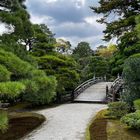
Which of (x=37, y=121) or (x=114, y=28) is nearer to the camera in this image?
(x=37, y=121)

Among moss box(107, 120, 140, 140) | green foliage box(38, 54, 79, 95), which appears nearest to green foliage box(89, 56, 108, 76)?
green foliage box(38, 54, 79, 95)

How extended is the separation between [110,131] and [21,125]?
4.70 metres

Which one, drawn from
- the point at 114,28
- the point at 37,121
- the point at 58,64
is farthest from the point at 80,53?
the point at 37,121

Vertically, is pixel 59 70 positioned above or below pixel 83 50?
below

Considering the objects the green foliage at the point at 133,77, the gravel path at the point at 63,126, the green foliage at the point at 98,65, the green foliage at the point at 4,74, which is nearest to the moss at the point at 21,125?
the gravel path at the point at 63,126

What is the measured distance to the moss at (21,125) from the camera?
13.3 m

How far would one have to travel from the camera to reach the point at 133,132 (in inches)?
489

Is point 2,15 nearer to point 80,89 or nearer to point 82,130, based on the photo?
point 82,130

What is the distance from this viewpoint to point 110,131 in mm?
12969

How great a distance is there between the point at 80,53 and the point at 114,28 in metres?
44.8

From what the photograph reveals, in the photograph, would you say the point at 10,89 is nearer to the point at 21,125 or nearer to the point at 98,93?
the point at 21,125

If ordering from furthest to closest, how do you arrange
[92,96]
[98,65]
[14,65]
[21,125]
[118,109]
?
[98,65] → [92,96] → [118,109] → [21,125] → [14,65]

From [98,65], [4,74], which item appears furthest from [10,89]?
[98,65]

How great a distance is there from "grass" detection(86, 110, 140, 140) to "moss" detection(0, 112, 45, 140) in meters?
2.64
